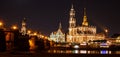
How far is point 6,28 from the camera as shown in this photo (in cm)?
6988

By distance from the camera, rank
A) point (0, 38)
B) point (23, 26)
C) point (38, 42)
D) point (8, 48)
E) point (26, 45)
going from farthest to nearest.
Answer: point (23, 26) → point (38, 42) → point (26, 45) → point (8, 48) → point (0, 38)

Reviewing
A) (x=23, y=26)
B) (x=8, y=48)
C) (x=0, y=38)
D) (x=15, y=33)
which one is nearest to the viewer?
(x=0, y=38)

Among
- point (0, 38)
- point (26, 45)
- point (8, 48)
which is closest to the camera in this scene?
point (0, 38)

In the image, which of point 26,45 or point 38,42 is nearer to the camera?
point 26,45

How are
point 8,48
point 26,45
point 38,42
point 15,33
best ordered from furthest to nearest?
point 38,42, point 26,45, point 15,33, point 8,48

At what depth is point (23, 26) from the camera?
6929 inches

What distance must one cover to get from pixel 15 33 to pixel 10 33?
576 centimetres

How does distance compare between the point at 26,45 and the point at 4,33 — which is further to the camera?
the point at 26,45

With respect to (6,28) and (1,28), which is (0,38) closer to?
(1,28)

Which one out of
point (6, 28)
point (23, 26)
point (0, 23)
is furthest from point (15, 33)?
point (23, 26)

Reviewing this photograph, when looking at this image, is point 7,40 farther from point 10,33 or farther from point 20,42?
point 20,42

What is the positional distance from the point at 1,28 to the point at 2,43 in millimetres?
2811

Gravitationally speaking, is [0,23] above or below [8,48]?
above

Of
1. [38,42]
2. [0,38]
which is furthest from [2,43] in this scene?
[38,42]
